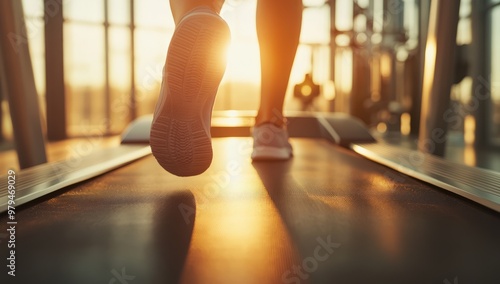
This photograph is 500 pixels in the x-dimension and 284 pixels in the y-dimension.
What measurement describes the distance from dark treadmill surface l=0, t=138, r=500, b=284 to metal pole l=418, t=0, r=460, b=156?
766 mm

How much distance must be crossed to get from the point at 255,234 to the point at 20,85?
1146mm

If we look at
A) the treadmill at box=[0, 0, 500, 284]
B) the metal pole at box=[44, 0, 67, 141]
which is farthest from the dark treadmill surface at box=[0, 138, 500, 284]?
the metal pole at box=[44, 0, 67, 141]

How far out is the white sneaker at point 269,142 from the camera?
134 cm

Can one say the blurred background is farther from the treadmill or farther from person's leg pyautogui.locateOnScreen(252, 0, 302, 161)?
the treadmill

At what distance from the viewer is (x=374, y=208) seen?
777 mm

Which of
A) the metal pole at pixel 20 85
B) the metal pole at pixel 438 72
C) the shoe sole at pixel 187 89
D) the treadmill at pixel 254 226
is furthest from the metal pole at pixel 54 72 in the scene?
the shoe sole at pixel 187 89

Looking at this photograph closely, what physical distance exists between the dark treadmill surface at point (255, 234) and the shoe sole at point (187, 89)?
91mm

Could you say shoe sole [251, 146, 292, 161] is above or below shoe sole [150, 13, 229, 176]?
below

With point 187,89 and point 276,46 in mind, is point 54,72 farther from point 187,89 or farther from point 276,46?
point 187,89

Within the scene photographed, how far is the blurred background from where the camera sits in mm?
5363

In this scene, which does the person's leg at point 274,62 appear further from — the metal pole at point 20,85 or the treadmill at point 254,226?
the metal pole at point 20,85

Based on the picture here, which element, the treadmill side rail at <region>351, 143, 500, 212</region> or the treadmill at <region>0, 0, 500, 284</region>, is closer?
the treadmill at <region>0, 0, 500, 284</region>

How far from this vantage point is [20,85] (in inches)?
57.5

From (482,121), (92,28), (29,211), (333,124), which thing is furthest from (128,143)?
(92,28)
